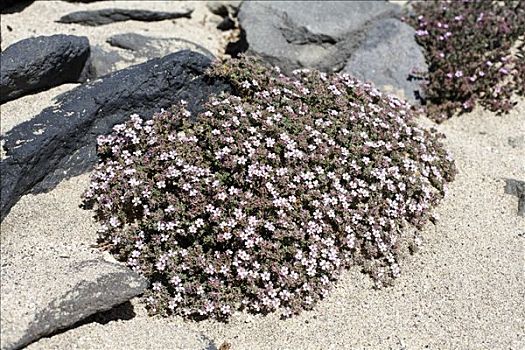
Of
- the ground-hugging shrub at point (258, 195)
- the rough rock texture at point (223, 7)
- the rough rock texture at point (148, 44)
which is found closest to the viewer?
the ground-hugging shrub at point (258, 195)

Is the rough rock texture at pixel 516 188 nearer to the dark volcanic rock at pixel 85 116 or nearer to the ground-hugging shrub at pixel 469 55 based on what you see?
the ground-hugging shrub at pixel 469 55

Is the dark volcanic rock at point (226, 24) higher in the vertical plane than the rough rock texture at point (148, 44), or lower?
lower

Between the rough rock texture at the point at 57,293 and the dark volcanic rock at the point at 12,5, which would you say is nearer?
the rough rock texture at the point at 57,293

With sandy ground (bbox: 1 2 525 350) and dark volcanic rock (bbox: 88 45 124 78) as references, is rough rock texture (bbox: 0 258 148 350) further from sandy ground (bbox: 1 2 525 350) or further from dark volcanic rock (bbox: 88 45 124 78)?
dark volcanic rock (bbox: 88 45 124 78)

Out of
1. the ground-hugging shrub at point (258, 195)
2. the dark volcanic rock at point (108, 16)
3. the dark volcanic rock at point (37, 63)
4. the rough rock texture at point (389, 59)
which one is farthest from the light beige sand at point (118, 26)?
the ground-hugging shrub at point (258, 195)

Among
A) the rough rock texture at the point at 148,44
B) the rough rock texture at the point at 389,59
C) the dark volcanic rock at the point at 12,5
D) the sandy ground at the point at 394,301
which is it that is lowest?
the sandy ground at the point at 394,301

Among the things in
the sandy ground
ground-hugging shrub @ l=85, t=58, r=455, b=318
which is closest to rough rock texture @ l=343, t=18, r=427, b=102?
ground-hugging shrub @ l=85, t=58, r=455, b=318

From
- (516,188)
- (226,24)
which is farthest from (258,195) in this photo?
(226,24)
